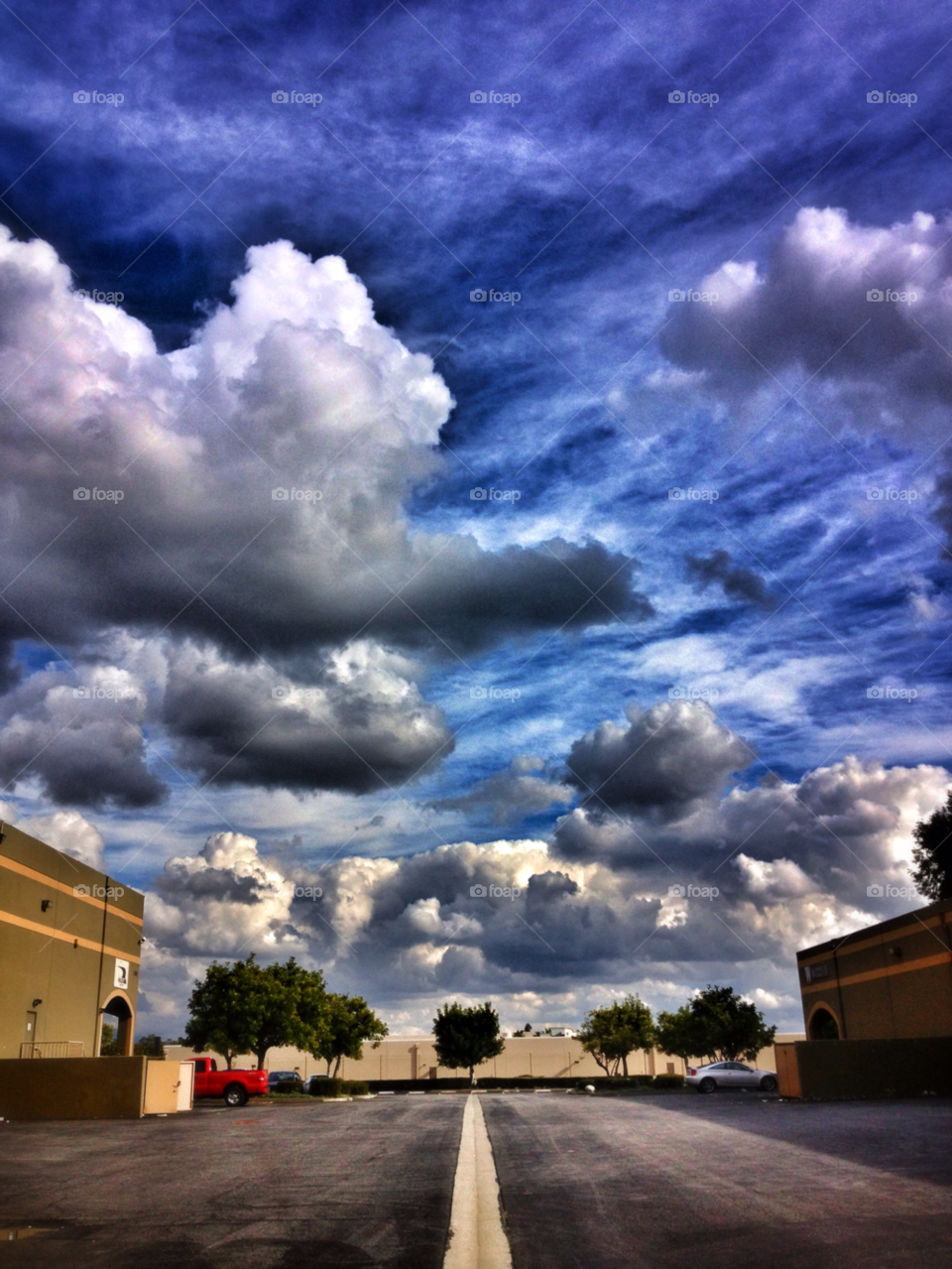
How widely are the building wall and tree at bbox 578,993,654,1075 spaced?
1373 inches

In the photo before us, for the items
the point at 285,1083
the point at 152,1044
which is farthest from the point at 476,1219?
the point at 152,1044

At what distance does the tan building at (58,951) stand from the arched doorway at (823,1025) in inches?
1320

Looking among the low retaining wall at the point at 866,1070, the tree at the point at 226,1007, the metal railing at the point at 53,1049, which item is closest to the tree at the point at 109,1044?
the tree at the point at 226,1007

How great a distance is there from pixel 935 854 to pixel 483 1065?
56118 millimetres

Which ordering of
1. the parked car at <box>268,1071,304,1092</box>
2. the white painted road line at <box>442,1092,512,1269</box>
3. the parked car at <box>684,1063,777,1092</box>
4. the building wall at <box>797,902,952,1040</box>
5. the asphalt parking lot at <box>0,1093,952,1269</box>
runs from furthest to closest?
the parked car at <box>268,1071,304,1092</box> → the parked car at <box>684,1063,777,1092</box> → the building wall at <box>797,902,952,1040</box> → the asphalt parking lot at <box>0,1093,952,1269</box> → the white painted road line at <box>442,1092,512,1269</box>

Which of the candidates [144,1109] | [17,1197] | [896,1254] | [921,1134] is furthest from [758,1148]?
[144,1109]

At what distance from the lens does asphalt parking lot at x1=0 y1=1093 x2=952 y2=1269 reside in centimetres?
773

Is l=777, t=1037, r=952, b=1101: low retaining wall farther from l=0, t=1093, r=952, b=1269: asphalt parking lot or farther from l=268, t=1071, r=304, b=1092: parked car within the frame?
l=268, t=1071, r=304, b=1092: parked car

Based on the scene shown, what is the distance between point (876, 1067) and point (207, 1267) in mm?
29710

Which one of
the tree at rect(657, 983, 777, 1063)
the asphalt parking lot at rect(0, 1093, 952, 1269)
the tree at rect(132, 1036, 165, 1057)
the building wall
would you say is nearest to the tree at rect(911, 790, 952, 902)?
the building wall

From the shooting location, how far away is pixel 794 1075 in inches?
1230

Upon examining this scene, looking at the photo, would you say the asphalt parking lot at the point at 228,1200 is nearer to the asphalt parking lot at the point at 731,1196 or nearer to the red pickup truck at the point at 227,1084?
the asphalt parking lot at the point at 731,1196

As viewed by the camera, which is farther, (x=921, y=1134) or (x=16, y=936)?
(x=16, y=936)

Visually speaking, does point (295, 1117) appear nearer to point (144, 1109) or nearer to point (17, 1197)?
point (144, 1109)
